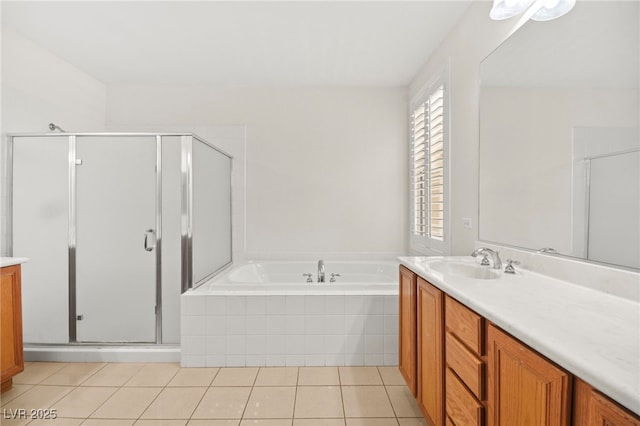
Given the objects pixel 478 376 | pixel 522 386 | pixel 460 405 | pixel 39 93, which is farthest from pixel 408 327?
pixel 39 93

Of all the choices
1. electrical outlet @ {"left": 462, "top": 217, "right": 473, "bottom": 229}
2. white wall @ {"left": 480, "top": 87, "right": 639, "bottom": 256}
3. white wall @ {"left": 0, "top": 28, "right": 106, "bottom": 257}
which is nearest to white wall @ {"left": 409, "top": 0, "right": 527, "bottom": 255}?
electrical outlet @ {"left": 462, "top": 217, "right": 473, "bottom": 229}

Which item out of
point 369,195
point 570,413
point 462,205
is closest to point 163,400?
point 570,413

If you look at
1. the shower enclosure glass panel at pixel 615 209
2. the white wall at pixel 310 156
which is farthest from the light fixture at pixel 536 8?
the white wall at pixel 310 156

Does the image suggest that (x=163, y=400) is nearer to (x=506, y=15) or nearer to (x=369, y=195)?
(x=369, y=195)

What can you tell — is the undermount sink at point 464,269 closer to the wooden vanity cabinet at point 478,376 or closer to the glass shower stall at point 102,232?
the wooden vanity cabinet at point 478,376

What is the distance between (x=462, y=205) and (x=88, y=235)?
2.77m

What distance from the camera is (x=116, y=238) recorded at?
2502 mm

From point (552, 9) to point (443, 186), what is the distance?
4.22 ft

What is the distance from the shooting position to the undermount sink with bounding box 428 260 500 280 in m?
1.63

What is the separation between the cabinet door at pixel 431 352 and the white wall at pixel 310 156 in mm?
1883

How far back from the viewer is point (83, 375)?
7.25 ft

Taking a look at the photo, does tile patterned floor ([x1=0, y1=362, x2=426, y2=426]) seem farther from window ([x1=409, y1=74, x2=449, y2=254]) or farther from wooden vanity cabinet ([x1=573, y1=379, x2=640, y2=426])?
wooden vanity cabinet ([x1=573, y1=379, x2=640, y2=426])

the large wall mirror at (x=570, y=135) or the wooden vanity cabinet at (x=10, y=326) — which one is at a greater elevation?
the large wall mirror at (x=570, y=135)

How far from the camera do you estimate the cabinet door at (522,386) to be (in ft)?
2.31
